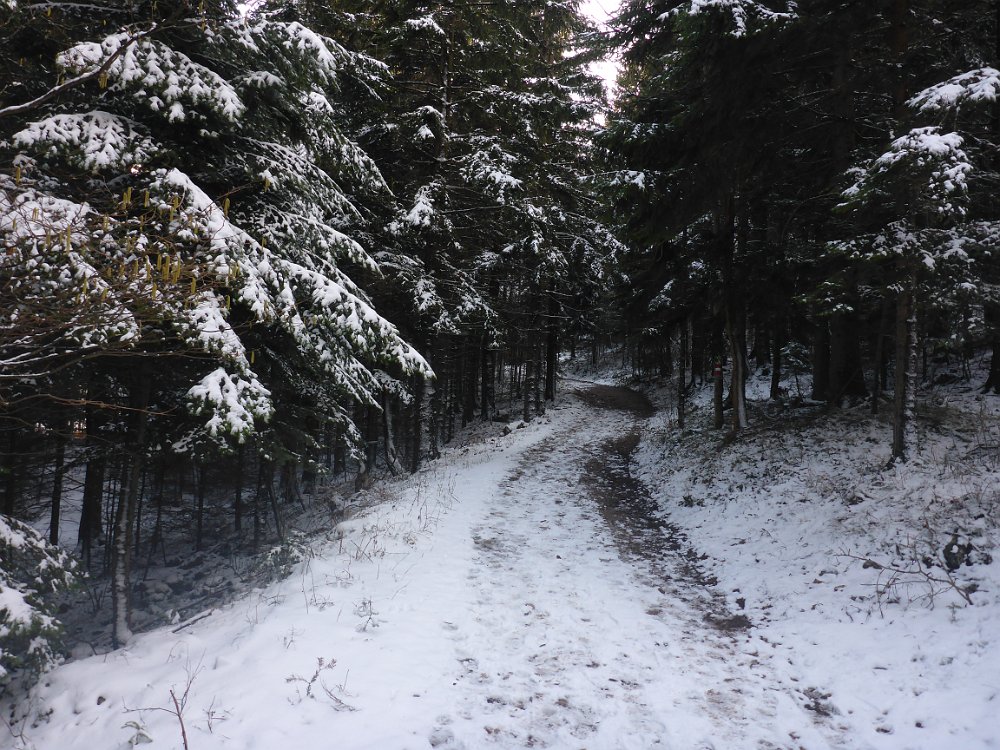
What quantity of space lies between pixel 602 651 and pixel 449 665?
1.75m

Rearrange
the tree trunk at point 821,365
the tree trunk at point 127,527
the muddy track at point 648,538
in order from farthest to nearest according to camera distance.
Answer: the tree trunk at point 821,365 < the tree trunk at point 127,527 < the muddy track at point 648,538

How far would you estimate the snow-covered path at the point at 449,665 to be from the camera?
4.13 m

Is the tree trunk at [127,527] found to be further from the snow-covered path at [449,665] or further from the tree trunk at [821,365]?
the tree trunk at [821,365]

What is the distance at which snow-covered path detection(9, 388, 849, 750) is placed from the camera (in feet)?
13.6

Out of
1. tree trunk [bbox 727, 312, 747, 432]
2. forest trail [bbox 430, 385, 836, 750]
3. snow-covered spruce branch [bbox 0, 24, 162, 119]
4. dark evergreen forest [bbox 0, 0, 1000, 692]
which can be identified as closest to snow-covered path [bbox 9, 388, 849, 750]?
forest trail [bbox 430, 385, 836, 750]

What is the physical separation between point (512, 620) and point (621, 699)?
5.56ft

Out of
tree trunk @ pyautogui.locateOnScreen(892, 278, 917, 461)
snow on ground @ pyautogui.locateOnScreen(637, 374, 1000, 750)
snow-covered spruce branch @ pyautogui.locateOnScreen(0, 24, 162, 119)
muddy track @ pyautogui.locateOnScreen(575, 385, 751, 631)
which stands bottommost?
muddy track @ pyautogui.locateOnScreen(575, 385, 751, 631)

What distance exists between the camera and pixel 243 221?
27.6 feet

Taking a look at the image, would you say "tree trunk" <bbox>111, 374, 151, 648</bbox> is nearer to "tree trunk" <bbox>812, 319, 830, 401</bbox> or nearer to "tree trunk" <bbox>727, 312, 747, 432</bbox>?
"tree trunk" <bbox>727, 312, 747, 432</bbox>

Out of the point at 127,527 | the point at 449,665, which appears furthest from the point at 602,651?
the point at 127,527

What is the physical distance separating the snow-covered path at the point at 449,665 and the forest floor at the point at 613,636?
3 cm

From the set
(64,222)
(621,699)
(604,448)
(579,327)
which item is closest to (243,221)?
(64,222)

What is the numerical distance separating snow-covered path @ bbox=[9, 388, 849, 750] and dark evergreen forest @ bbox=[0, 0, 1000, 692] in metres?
2.10

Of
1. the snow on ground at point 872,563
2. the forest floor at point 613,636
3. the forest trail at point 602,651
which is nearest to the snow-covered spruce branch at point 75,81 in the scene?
the forest floor at point 613,636
